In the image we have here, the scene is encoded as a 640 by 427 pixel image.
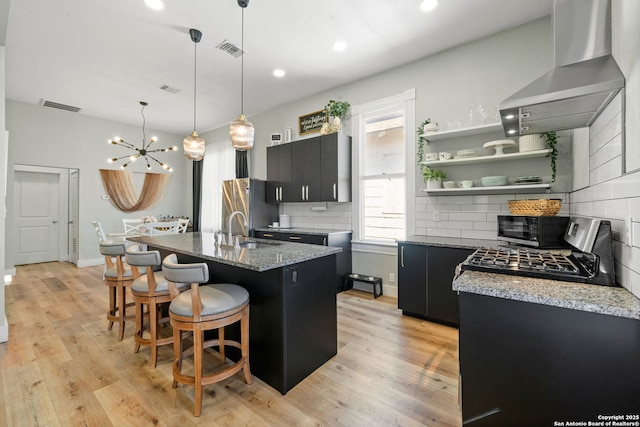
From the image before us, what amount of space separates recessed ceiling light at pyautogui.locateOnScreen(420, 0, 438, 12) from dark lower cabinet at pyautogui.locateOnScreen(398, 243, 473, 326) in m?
2.34

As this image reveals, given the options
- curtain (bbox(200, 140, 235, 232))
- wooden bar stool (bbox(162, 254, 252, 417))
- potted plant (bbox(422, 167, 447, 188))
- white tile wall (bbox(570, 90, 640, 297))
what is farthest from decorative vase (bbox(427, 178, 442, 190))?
curtain (bbox(200, 140, 235, 232))

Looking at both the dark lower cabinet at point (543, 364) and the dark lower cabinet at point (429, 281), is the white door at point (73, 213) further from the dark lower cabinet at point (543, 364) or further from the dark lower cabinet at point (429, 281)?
the dark lower cabinet at point (543, 364)

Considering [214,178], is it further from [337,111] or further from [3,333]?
[3,333]

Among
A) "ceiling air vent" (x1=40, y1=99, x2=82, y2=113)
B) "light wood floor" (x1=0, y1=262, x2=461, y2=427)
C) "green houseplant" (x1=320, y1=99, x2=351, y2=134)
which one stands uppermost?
"ceiling air vent" (x1=40, y1=99, x2=82, y2=113)

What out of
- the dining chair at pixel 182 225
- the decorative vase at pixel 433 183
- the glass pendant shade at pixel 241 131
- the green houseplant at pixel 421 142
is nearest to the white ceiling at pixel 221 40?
the green houseplant at pixel 421 142

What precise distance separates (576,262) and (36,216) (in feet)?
29.3

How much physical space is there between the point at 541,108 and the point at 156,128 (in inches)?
299

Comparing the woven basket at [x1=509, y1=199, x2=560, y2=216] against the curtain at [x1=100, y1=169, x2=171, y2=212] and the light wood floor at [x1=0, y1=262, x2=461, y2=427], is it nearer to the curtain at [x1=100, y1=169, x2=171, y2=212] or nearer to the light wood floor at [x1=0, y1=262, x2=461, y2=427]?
the light wood floor at [x1=0, y1=262, x2=461, y2=427]

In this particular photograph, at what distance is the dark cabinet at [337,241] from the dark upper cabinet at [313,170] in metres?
0.56

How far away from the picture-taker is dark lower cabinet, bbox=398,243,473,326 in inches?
108

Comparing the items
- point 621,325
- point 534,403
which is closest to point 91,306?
point 534,403

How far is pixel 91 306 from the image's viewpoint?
11.6 feet

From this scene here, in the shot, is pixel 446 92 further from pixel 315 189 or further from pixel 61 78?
pixel 61 78

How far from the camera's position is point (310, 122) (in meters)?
4.80
